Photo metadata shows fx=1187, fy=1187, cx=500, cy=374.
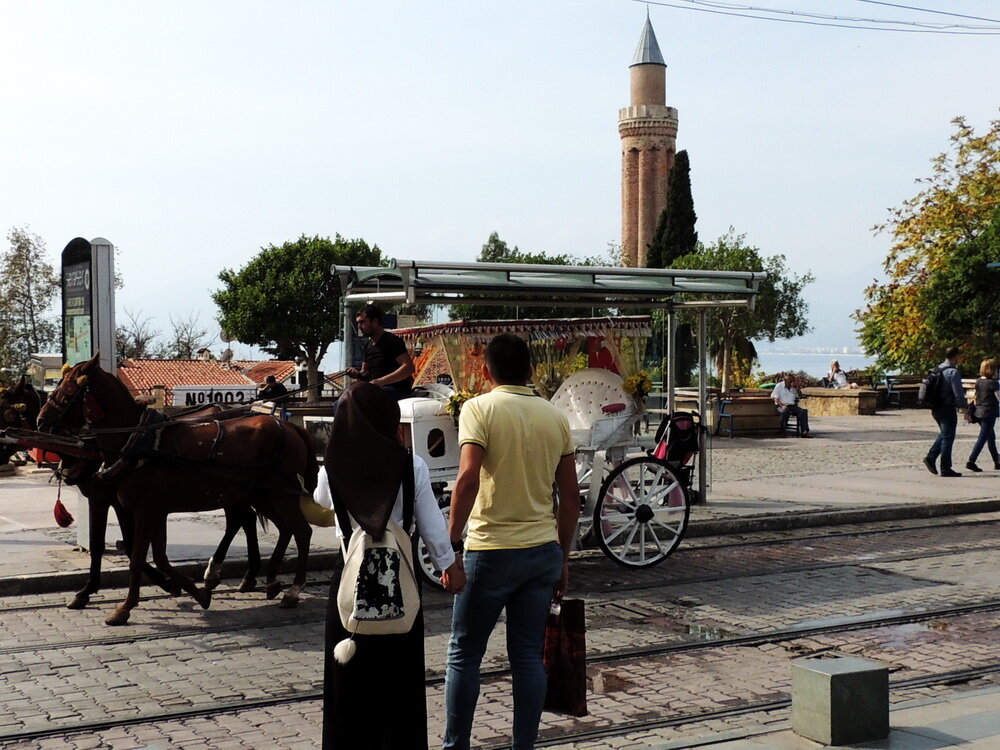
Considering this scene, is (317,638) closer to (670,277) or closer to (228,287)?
(670,277)

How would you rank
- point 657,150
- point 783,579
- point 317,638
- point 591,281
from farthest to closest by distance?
1. point 657,150
2. point 591,281
3. point 783,579
4. point 317,638

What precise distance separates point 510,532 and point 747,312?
42893 millimetres

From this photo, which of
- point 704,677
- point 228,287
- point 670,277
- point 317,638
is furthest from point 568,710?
point 228,287

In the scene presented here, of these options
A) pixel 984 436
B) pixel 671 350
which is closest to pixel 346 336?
pixel 671 350

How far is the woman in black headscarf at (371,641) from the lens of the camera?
431 centimetres

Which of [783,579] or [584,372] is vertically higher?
[584,372]

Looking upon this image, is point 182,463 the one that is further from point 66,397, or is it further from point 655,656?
point 655,656

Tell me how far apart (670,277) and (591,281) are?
1104 mm

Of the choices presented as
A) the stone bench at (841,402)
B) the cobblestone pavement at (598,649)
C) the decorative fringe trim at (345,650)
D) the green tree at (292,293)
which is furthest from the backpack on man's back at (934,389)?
the green tree at (292,293)

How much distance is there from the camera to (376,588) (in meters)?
4.30

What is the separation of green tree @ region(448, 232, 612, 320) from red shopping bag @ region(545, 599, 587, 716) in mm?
7005

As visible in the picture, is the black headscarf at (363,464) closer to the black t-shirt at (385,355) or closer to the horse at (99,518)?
the horse at (99,518)

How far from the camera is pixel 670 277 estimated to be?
1145cm

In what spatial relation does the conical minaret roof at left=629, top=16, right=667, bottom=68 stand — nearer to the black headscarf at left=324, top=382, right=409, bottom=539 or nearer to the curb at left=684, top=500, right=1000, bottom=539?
the curb at left=684, top=500, right=1000, bottom=539
